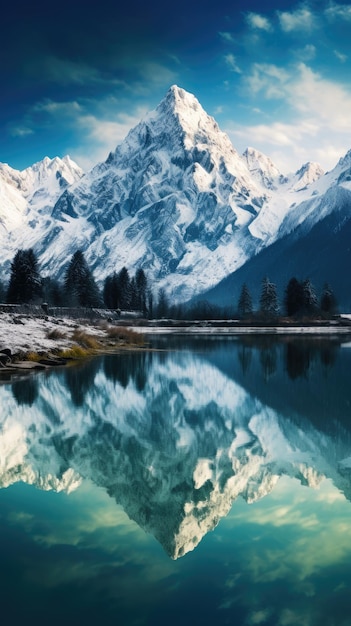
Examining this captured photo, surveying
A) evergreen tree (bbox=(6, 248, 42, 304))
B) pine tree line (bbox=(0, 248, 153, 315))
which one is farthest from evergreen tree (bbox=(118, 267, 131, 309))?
evergreen tree (bbox=(6, 248, 42, 304))

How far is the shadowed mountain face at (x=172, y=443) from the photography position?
34.4 feet

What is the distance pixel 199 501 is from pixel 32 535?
9.76ft

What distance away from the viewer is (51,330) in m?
49.5

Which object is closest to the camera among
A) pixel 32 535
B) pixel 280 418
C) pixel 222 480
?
pixel 32 535

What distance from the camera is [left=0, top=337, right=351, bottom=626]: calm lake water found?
22.3 ft

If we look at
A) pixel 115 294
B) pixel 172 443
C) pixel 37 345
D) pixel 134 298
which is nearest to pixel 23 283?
pixel 115 294

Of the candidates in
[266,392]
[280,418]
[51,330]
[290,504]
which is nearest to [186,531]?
[290,504]

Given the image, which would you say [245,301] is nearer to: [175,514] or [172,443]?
[172,443]

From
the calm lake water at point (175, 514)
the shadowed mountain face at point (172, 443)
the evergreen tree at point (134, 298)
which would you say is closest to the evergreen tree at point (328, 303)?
the evergreen tree at point (134, 298)

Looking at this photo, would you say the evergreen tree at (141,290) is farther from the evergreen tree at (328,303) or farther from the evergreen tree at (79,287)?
the evergreen tree at (328,303)

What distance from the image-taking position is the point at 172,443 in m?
14.9

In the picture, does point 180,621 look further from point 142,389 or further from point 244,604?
point 142,389

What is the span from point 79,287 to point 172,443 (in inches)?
4164

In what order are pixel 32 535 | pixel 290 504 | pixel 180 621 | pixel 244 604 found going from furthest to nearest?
pixel 290 504 < pixel 32 535 < pixel 244 604 < pixel 180 621
